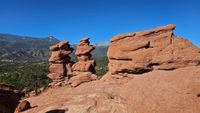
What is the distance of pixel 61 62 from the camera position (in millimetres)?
68562

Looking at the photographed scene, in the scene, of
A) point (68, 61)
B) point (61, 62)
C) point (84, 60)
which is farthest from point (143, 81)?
point (68, 61)

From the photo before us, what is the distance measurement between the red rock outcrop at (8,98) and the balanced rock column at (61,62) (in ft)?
118

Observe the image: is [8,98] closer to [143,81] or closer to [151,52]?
[143,81]

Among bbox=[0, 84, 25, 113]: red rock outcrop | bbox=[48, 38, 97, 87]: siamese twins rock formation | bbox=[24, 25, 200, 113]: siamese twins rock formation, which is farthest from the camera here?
bbox=[48, 38, 97, 87]: siamese twins rock formation

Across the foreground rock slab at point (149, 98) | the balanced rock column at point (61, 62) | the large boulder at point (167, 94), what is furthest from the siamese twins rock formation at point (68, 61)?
the large boulder at point (167, 94)

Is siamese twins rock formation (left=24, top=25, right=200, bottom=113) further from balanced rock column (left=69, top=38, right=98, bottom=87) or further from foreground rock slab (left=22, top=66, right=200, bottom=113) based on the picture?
balanced rock column (left=69, top=38, right=98, bottom=87)

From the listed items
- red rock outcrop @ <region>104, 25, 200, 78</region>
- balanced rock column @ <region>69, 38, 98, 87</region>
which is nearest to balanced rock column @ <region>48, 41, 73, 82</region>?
balanced rock column @ <region>69, 38, 98, 87</region>

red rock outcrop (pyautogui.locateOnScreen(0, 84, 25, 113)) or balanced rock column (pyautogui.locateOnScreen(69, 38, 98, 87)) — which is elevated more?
balanced rock column (pyautogui.locateOnScreen(69, 38, 98, 87))

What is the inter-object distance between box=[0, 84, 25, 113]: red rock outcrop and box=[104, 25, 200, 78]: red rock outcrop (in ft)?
49.0

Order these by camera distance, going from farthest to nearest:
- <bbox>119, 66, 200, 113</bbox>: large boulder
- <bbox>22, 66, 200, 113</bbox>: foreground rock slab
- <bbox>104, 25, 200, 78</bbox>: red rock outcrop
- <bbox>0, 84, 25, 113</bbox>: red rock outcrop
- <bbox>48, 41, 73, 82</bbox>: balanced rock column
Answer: <bbox>48, 41, 73, 82</bbox>: balanced rock column → <bbox>104, 25, 200, 78</bbox>: red rock outcrop → <bbox>0, 84, 25, 113</bbox>: red rock outcrop → <bbox>22, 66, 200, 113</bbox>: foreground rock slab → <bbox>119, 66, 200, 113</bbox>: large boulder

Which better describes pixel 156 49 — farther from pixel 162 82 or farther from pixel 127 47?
pixel 162 82

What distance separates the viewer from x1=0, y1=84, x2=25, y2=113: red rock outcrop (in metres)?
28.6

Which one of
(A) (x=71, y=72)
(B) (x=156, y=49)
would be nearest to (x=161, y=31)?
(B) (x=156, y=49)

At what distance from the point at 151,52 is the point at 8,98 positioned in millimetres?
18625
